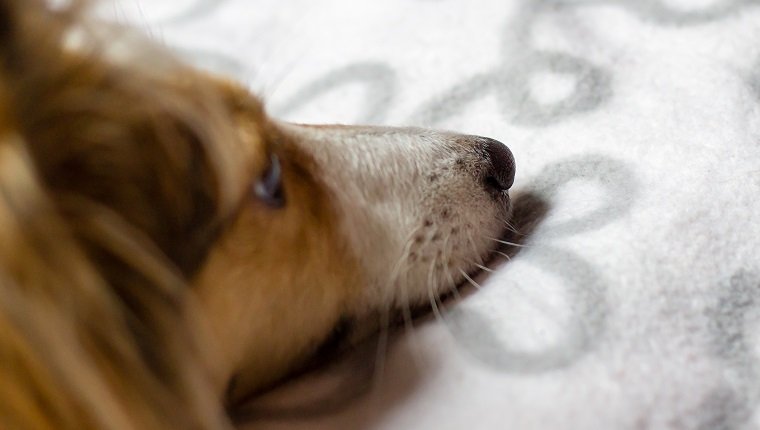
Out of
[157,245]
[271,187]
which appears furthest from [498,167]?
[157,245]

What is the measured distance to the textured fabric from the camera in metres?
0.72

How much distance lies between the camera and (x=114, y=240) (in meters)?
0.65

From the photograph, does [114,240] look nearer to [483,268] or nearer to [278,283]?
[278,283]

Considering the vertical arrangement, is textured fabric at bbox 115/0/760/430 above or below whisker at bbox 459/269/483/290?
above

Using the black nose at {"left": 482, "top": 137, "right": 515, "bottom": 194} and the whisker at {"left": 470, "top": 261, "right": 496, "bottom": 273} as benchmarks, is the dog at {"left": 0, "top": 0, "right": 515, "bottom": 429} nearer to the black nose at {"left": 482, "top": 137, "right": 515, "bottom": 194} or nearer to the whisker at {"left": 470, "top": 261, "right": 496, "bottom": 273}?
the whisker at {"left": 470, "top": 261, "right": 496, "bottom": 273}

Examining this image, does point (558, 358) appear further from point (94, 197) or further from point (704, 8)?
point (704, 8)

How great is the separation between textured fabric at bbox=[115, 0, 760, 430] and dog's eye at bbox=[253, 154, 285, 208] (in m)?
0.16

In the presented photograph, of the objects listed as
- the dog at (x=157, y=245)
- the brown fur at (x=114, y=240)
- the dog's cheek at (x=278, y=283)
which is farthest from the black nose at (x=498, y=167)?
the brown fur at (x=114, y=240)

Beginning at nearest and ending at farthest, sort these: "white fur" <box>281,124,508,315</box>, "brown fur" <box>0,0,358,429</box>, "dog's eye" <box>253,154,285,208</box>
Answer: "brown fur" <box>0,0,358,429</box>
"dog's eye" <box>253,154,285,208</box>
"white fur" <box>281,124,508,315</box>

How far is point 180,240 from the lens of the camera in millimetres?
710

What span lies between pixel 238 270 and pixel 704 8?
0.80 m

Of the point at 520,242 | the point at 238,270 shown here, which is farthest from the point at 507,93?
the point at 238,270

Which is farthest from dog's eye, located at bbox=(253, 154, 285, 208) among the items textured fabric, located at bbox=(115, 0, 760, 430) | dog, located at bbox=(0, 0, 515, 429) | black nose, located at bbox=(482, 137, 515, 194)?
black nose, located at bbox=(482, 137, 515, 194)

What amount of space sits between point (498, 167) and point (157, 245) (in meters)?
0.49
